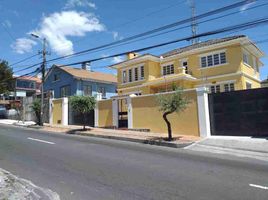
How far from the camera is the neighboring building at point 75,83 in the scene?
3678 centimetres

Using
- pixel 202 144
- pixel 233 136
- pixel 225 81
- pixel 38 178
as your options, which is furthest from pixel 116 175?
pixel 225 81

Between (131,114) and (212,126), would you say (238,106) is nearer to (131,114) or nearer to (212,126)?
(212,126)

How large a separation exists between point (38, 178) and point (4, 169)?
1.76 metres

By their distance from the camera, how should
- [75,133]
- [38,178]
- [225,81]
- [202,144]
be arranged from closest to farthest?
[38,178], [202,144], [75,133], [225,81]

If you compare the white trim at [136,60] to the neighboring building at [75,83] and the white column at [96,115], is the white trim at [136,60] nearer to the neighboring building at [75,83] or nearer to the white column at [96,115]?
the neighboring building at [75,83]

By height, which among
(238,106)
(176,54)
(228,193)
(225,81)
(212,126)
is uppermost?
(176,54)

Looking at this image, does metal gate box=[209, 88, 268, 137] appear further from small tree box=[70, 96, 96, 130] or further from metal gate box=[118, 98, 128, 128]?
small tree box=[70, 96, 96, 130]

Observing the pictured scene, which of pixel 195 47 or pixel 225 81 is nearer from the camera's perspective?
pixel 225 81

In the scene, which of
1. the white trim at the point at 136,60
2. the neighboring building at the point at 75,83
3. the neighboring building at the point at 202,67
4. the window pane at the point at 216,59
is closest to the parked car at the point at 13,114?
the neighboring building at the point at 75,83

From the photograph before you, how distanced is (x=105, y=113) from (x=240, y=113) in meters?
11.2

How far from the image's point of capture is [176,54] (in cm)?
2867

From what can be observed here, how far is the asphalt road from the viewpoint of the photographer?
20.3 ft

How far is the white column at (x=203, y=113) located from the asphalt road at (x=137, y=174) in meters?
4.81

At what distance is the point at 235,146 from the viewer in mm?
13297
